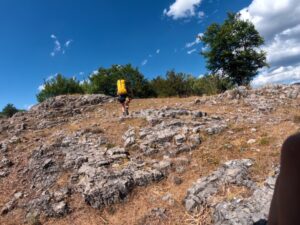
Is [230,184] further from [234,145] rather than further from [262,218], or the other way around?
[234,145]

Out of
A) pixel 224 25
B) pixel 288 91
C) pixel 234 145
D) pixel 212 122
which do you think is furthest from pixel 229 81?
pixel 234 145

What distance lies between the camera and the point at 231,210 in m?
7.21

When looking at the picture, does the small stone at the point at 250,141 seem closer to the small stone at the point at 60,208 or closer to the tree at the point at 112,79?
the small stone at the point at 60,208

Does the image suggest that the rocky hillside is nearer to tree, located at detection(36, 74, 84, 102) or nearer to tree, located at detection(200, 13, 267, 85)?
tree, located at detection(200, 13, 267, 85)

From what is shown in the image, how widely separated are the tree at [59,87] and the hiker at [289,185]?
6596cm

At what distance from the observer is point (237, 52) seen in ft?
130

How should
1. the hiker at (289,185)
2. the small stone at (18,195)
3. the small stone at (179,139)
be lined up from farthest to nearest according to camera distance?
the small stone at (179,139), the small stone at (18,195), the hiker at (289,185)

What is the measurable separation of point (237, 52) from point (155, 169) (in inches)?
1285

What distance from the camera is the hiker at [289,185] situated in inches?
40.9

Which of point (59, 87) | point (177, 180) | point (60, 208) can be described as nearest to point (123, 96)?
point (60, 208)

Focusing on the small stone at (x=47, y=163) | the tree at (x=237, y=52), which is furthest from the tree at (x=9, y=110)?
the small stone at (x=47, y=163)

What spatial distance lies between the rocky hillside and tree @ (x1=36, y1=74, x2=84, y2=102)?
49.2 m

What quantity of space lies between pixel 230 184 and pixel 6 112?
248 ft

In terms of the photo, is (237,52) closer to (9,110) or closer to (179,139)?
(179,139)
